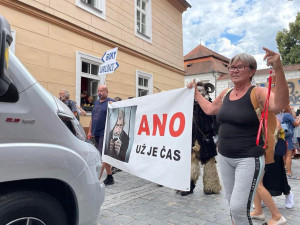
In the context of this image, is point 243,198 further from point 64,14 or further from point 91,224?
point 64,14

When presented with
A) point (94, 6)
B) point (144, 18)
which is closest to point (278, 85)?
point (94, 6)

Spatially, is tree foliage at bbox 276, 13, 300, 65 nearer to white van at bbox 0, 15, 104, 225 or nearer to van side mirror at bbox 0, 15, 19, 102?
white van at bbox 0, 15, 104, 225

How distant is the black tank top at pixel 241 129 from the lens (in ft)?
6.83

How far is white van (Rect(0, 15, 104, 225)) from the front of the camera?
1529mm

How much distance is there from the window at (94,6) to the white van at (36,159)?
7.35m

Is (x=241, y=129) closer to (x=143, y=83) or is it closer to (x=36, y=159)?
(x=36, y=159)

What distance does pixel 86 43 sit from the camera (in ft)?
28.1

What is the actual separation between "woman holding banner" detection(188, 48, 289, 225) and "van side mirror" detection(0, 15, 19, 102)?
5.25ft

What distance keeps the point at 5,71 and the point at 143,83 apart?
10.4 metres

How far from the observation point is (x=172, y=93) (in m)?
3.16

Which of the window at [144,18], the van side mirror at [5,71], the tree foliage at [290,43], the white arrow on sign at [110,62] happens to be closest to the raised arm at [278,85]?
the van side mirror at [5,71]

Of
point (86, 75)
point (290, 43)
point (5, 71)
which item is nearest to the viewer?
point (5, 71)

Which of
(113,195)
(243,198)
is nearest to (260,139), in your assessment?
(243,198)

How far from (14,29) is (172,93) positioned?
5.31 m
